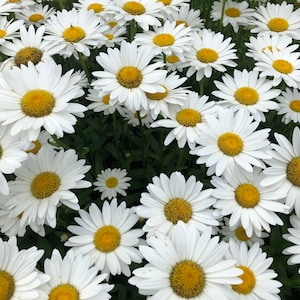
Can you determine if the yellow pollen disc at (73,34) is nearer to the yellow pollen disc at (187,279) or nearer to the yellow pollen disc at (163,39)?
the yellow pollen disc at (163,39)

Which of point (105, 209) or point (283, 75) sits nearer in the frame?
point (105, 209)

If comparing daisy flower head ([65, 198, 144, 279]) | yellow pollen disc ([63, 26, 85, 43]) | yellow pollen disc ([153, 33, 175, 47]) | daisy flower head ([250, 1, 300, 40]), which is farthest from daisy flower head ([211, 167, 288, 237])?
daisy flower head ([250, 1, 300, 40])

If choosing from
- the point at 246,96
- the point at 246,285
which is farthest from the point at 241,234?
the point at 246,96

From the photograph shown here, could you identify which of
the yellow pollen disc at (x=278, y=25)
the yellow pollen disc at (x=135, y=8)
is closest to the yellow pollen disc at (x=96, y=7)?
the yellow pollen disc at (x=135, y=8)

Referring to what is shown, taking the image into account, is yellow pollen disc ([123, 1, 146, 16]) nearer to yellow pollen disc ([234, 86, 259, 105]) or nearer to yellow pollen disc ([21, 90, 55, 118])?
yellow pollen disc ([234, 86, 259, 105])

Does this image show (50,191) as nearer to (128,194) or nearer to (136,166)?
(128,194)

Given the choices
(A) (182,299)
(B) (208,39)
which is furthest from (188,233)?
(B) (208,39)

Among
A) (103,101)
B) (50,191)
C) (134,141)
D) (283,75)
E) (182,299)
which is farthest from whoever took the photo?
(134,141)
